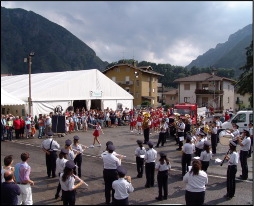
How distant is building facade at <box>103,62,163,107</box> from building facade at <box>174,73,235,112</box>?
23.2 feet

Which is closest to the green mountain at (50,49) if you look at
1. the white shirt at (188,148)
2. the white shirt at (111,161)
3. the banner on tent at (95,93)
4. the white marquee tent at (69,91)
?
the white marquee tent at (69,91)

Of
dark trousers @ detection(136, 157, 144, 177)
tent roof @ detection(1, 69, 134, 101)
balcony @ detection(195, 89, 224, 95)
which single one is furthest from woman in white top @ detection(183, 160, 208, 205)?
balcony @ detection(195, 89, 224, 95)

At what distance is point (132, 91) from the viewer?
5250 cm

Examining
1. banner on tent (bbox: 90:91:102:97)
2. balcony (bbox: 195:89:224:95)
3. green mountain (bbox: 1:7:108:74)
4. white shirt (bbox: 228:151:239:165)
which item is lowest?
white shirt (bbox: 228:151:239:165)

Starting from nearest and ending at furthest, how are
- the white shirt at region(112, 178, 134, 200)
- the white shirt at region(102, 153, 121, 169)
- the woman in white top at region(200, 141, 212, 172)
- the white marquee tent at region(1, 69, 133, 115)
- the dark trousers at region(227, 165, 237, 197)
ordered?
the white shirt at region(112, 178, 134, 200) < the white shirt at region(102, 153, 121, 169) < the dark trousers at region(227, 165, 237, 197) < the woman in white top at region(200, 141, 212, 172) < the white marquee tent at region(1, 69, 133, 115)

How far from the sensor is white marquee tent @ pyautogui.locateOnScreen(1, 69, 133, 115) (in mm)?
22578

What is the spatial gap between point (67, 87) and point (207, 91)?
34.2m

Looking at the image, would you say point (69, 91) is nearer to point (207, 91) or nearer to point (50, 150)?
point (50, 150)

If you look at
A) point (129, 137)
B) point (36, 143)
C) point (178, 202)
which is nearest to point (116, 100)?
point (129, 137)

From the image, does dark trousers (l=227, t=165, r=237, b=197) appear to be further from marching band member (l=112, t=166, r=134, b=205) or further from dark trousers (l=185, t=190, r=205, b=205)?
marching band member (l=112, t=166, r=134, b=205)

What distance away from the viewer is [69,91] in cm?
2478

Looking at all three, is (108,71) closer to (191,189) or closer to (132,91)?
(132,91)

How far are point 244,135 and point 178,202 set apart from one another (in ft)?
13.6

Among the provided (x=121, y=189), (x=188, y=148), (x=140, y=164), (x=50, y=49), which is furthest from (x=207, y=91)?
(x=50, y=49)
